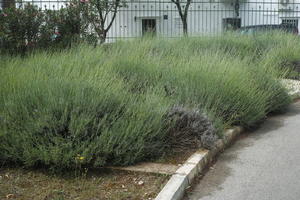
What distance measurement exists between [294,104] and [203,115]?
4280 mm

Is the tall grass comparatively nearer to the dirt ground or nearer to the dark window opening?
the dirt ground

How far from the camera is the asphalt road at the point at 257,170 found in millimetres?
4820

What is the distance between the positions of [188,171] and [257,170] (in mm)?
1011

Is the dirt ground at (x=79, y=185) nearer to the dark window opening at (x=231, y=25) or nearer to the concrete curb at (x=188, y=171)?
the concrete curb at (x=188, y=171)

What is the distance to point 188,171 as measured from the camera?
507 cm

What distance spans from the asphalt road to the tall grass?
0.46 metres

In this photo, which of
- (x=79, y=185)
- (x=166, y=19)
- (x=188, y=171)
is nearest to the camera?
(x=79, y=185)

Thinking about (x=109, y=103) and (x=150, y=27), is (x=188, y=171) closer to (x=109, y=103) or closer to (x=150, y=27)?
(x=109, y=103)

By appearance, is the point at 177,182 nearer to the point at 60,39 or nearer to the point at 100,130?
the point at 100,130

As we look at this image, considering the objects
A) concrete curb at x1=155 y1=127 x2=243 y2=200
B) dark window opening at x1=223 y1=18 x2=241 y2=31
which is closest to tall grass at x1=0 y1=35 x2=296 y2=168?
concrete curb at x1=155 y1=127 x2=243 y2=200

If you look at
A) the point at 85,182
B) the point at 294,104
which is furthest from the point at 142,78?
the point at 294,104

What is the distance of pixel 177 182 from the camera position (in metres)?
4.76

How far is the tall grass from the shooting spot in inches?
196

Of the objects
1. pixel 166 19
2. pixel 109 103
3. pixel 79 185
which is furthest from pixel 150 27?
pixel 79 185
